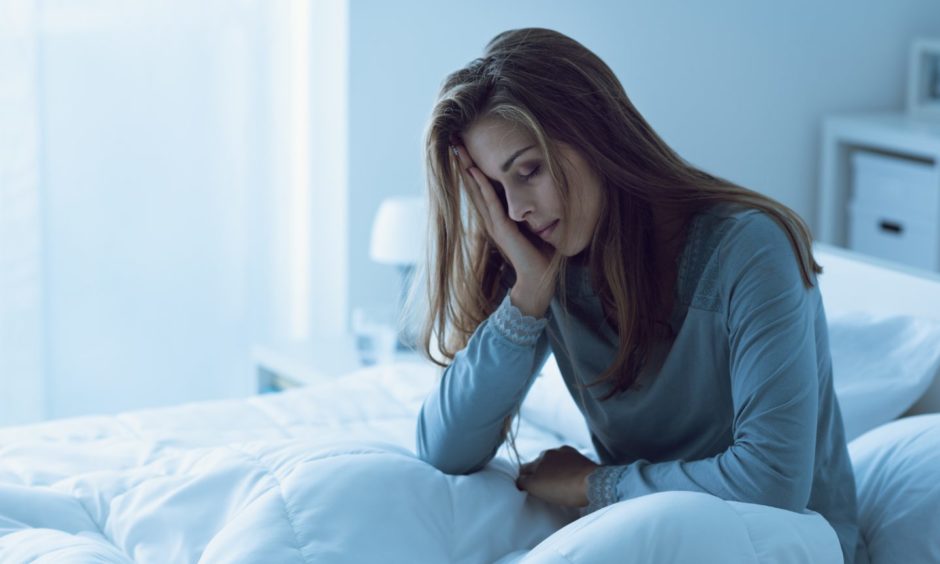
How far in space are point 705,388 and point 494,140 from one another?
1.16 ft

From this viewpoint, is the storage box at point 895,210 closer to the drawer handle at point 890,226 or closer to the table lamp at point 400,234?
the drawer handle at point 890,226

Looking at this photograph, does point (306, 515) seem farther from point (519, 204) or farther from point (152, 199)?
point (152, 199)

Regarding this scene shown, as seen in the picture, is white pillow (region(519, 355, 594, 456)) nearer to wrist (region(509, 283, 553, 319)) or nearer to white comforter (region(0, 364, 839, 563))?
white comforter (region(0, 364, 839, 563))

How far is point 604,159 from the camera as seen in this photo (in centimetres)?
126

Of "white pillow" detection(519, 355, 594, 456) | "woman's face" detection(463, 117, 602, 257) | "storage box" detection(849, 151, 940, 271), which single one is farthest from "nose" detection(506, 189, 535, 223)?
"storage box" detection(849, 151, 940, 271)

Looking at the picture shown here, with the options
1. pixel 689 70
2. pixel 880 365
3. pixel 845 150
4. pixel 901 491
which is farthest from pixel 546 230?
pixel 845 150

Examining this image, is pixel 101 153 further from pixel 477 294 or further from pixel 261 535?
pixel 261 535

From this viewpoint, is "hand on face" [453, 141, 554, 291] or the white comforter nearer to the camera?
the white comforter

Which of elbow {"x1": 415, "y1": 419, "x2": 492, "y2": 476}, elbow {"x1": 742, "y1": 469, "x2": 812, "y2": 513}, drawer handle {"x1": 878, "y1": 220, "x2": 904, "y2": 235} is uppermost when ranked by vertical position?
elbow {"x1": 742, "y1": 469, "x2": 812, "y2": 513}

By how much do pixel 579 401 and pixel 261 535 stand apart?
Answer: 46cm

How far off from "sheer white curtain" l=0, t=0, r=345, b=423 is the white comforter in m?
1.15

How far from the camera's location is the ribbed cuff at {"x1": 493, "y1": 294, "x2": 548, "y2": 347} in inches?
52.6

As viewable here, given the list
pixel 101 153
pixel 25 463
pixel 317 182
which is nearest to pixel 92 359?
pixel 101 153

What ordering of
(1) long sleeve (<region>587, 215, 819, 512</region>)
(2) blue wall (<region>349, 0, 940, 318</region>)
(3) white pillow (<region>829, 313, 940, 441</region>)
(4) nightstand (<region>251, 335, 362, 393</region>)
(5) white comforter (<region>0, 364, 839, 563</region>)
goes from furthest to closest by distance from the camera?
A: (2) blue wall (<region>349, 0, 940, 318</region>) → (4) nightstand (<region>251, 335, 362, 393</region>) → (3) white pillow (<region>829, 313, 940, 441</region>) → (1) long sleeve (<region>587, 215, 819, 512</region>) → (5) white comforter (<region>0, 364, 839, 563</region>)
